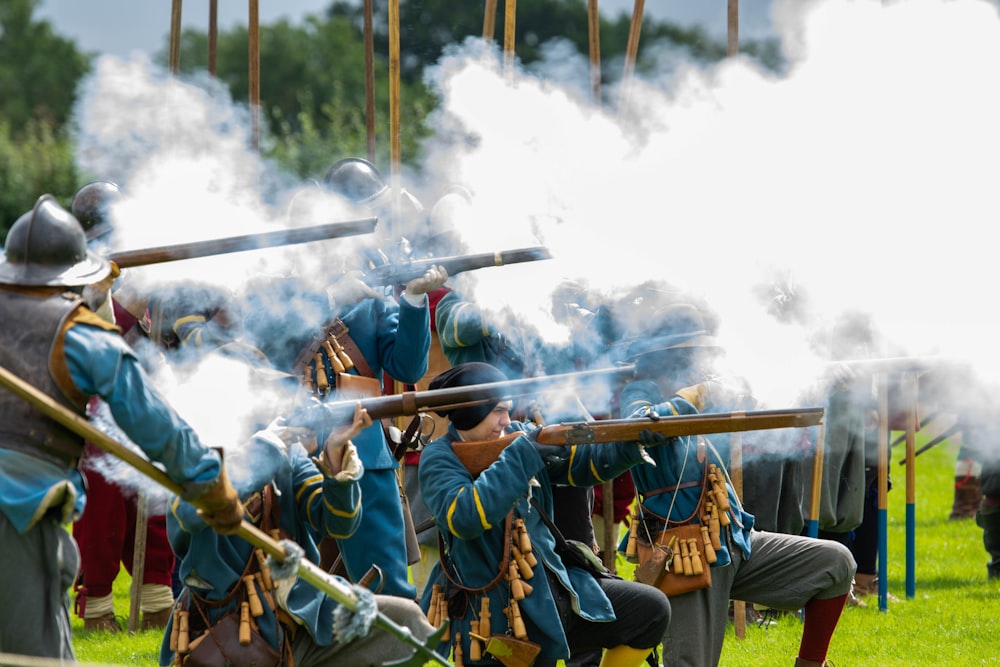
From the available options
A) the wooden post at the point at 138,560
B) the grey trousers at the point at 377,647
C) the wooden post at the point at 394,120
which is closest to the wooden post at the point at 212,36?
the wooden post at the point at 394,120

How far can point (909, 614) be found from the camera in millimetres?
7734

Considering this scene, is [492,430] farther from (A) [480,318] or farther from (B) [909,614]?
(B) [909,614]

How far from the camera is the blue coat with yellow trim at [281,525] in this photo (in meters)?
4.54

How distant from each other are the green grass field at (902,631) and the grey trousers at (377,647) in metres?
1.92

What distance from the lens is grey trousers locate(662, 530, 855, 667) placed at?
218 inches

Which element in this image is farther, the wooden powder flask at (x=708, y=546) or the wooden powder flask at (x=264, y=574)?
the wooden powder flask at (x=708, y=546)

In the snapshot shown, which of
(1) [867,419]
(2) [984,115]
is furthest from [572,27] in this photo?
(2) [984,115]

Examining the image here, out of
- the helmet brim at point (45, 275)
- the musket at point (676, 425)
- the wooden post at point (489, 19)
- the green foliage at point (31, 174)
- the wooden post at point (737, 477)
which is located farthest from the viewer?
the green foliage at point (31, 174)

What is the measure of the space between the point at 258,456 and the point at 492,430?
1.07 metres

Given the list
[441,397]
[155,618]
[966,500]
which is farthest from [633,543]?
[966,500]

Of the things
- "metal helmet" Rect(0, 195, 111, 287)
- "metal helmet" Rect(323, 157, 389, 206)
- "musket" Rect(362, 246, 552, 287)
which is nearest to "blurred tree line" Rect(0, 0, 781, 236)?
"metal helmet" Rect(323, 157, 389, 206)

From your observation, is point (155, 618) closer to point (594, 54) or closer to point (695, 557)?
point (695, 557)

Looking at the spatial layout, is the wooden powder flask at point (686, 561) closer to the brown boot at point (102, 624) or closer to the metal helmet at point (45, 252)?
the metal helmet at point (45, 252)

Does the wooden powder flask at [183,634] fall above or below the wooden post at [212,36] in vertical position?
below
